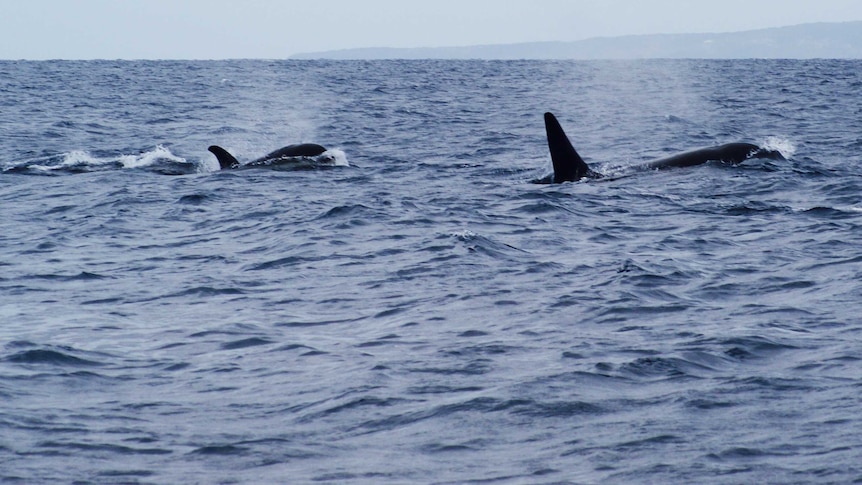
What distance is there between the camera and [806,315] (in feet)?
37.3

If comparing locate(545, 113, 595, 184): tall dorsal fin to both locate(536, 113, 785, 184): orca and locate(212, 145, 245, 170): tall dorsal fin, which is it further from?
locate(212, 145, 245, 170): tall dorsal fin

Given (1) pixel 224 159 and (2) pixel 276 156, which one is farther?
(2) pixel 276 156

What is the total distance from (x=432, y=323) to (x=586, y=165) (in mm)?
11892

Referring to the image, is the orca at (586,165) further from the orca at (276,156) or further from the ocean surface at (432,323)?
the orca at (276,156)

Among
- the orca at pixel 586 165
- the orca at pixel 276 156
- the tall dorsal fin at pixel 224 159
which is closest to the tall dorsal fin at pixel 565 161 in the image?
the orca at pixel 586 165

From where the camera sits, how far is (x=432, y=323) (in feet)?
37.4

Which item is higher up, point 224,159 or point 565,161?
point 565,161

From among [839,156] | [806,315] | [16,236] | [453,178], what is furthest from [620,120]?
[806,315]

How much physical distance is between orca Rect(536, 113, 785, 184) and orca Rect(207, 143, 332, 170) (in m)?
5.87

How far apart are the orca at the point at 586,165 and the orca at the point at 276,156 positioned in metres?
5.87

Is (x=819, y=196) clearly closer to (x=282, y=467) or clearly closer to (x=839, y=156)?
(x=839, y=156)

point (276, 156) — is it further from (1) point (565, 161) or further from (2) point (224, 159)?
(1) point (565, 161)

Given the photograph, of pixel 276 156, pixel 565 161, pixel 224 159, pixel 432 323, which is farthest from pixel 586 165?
pixel 432 323

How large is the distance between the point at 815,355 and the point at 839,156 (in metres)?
17.0
